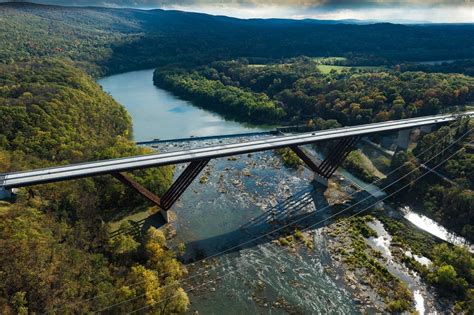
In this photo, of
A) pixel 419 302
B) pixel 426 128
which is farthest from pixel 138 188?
pixel 426 128

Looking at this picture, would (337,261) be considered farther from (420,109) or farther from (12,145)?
(420,109)

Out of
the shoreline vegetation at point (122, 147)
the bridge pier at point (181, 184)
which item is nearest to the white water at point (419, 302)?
the shoreline vegetation at point (122, 147)

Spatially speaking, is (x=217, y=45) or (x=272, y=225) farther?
(x=217, y=45)

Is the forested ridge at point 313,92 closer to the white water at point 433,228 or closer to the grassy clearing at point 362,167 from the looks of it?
the grassy clearing at point 362,167

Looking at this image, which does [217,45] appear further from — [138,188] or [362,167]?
[138,188]

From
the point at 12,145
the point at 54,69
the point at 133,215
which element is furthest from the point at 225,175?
the point at 54,69

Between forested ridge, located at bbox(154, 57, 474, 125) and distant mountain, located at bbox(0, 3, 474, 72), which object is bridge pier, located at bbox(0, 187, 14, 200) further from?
distant mountain, located at bbox(0, 3, 474, 72)
